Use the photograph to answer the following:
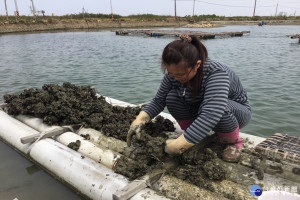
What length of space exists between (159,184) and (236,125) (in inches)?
35.0

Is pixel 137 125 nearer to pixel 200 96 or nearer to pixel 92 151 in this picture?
pixel 200 96

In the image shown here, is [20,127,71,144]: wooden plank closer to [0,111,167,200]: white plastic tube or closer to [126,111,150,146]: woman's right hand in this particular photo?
[0,111,167,200]: white plastic tube

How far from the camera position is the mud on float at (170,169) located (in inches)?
83.0

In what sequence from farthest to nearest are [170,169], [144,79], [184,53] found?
[144,79], [170,169], [184,53]

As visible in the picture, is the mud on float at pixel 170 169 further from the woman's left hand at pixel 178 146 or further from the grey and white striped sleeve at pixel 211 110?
the grey and white striped sleeve at pixel 211 110

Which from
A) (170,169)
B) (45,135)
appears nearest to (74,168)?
(45,135)

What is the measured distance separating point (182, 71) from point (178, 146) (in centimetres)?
64

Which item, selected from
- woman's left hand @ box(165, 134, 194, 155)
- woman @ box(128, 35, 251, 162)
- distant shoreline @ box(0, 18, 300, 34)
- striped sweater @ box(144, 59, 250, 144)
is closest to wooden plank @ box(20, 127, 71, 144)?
woman @ box(128, 35, 251, 162)

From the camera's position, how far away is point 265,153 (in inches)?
81.0

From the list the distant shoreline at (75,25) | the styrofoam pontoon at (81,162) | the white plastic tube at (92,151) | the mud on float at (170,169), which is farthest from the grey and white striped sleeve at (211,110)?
the distant shoreline at (75,25)

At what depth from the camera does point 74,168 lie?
9.02 feet

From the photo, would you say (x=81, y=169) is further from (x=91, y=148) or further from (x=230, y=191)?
(x=230, y=191)

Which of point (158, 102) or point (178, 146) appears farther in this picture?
point (158, 102)

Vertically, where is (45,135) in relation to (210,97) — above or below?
below
